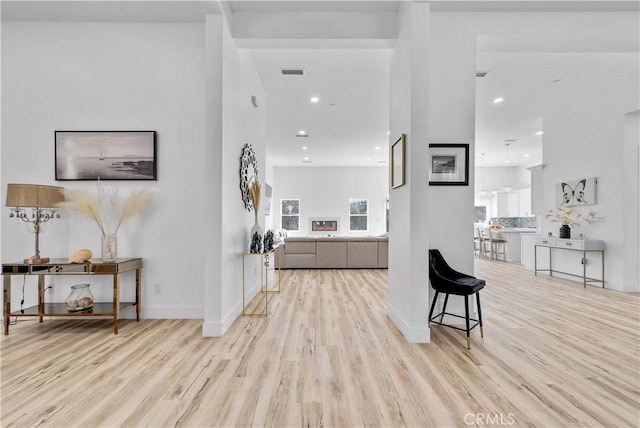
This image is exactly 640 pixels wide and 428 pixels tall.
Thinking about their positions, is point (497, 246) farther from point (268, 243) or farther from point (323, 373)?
point (323, 373)

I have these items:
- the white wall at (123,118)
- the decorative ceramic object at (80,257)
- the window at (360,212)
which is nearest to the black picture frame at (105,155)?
the white wall at (123,118)

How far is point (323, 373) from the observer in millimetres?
2252

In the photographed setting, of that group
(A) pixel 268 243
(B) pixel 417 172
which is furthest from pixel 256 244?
(B) pixel 417 172

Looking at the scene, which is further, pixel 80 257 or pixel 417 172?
pixel 80 257

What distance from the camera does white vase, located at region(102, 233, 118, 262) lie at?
312 cm

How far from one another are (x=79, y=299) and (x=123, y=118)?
194cm

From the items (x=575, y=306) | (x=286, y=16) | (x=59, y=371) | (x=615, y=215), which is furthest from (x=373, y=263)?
(x=59, y=371)

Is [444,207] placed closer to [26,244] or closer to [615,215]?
[615,215]

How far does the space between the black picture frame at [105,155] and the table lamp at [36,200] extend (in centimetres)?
33

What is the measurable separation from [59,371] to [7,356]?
0.65 meters

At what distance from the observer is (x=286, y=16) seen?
10.8 feet

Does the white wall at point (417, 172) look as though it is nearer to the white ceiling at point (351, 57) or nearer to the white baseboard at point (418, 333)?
the white baseboard at point (418, 333)

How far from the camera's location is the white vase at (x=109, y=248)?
312 centimetres

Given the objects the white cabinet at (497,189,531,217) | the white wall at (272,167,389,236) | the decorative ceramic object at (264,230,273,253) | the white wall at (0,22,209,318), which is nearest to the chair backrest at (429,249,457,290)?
the decorative ceramic object at (264,230,273,253)
